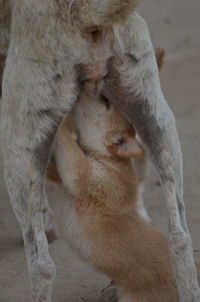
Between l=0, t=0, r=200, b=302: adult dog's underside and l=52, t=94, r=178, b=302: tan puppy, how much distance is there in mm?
297

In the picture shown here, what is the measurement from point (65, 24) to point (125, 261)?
1507mm

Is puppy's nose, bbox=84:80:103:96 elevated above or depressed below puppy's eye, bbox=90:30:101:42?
below

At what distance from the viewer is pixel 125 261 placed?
17.9ft

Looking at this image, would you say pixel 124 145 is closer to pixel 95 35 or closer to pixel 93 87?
pixel 93 87

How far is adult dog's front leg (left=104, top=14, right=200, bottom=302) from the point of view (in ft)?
17.1

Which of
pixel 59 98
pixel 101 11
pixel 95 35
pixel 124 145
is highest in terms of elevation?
pixel 101 11

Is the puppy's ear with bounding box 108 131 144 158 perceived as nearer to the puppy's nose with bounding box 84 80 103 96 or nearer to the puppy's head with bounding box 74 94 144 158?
the puppy's head with bounding box 74 94 144 158

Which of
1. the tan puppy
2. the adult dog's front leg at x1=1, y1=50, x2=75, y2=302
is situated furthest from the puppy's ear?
the adult dog's front leg at x1=1, y1=50, x2=75, y2=302

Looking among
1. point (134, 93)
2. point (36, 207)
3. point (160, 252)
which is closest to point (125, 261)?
point (160, 252)

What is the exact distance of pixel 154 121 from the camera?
532 centimetres

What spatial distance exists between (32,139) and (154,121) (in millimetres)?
750

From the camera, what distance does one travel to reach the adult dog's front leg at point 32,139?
16.7ft

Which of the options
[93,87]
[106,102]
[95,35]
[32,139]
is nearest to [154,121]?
[93,87]

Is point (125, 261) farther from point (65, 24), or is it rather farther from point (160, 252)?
point (65, 24)
